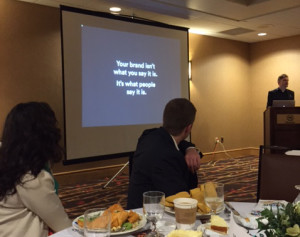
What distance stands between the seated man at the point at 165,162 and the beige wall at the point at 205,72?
3115 mm

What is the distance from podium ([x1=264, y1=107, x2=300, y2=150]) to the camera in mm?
5445

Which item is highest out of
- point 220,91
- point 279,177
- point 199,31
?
point 199,31

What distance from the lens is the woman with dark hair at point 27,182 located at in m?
1.43

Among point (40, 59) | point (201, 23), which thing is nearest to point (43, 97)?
point (40, 59)

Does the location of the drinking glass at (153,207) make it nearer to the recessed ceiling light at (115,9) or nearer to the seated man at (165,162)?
the seated man at (165,162)

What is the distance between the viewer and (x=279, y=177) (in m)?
2.12

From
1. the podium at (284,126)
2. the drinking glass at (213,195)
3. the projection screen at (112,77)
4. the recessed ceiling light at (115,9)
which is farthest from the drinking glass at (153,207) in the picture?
the podium at (284,126)

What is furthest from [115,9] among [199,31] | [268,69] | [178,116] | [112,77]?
[268,69]

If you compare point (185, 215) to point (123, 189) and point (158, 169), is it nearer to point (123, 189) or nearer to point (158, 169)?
point (158, 169)

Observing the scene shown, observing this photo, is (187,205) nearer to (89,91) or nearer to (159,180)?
(159,180)

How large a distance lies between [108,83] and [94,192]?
60.1 inches

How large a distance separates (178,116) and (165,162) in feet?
1.23

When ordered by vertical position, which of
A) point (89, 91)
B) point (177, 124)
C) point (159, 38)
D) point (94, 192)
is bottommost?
point (94, 192)

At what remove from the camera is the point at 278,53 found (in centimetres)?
739
